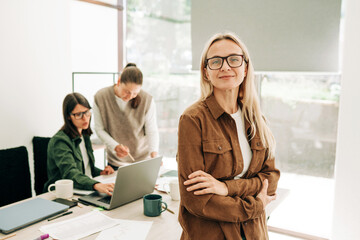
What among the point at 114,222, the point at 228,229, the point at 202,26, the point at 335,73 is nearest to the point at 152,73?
the point at 202,26

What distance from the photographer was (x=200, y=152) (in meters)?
1.37

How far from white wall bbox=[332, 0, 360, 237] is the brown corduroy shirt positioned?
1453 mm

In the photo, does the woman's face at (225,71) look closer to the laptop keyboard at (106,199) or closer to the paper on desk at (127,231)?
the paper on desk at (127,231)

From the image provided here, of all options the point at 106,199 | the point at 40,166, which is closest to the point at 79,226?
the point at 106,199

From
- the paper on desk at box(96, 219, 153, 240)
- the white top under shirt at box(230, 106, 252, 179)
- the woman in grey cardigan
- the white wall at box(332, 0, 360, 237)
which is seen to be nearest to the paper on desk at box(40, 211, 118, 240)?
the paper on desk at box(96, 219, 153, 240)

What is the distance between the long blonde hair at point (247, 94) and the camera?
1497 mm

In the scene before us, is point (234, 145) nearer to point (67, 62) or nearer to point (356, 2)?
point (356, 2)

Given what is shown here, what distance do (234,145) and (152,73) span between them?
8.42 feet

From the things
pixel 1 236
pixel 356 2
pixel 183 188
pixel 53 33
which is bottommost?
pixel 1 236

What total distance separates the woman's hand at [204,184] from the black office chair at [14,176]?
1483mm

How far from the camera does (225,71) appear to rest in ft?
4.67

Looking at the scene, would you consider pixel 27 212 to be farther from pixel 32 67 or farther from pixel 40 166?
pixel 32 67

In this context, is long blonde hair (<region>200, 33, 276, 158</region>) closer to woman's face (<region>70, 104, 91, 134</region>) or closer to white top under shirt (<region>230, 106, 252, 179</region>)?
white top under shirt (<region>230, 106, 252, 179</region>)

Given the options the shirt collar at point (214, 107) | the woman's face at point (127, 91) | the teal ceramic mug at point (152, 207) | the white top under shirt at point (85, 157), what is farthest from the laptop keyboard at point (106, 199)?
the woman's face at point (127, 91)
